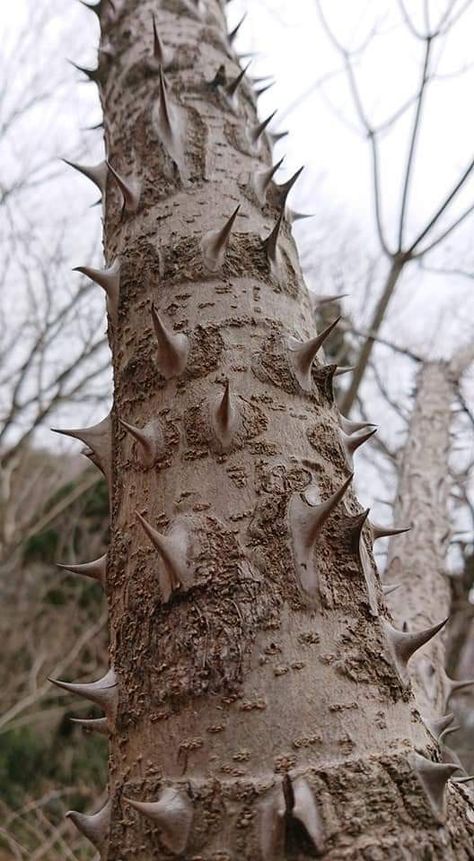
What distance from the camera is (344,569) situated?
934 mm

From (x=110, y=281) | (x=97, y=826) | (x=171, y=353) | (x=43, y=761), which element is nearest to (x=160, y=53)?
(x=110, y=281)

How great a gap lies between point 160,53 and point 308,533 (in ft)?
4.16

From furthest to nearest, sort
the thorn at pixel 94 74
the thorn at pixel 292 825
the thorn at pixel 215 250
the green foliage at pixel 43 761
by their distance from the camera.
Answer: the green foliage at pixel 43 761, the thorn at pixel 94 74, the thorn at pixel 215 250, the thorn at pixel 292 825

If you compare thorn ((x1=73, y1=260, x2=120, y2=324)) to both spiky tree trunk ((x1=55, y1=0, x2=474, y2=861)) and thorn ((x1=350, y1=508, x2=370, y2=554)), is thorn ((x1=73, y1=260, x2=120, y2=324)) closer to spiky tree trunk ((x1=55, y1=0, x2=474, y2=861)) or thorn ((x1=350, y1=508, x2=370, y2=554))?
spiky tree trunk ((x1=55, y1=0, x2=474, y2=861))

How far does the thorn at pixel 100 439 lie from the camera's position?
47.8 inches

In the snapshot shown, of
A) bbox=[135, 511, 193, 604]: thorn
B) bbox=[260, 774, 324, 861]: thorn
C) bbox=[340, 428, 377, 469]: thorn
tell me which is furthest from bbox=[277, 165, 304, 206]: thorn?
bbox=[260, 774, 324, 861]: thorn

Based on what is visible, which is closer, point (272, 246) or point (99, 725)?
point (99, 725)

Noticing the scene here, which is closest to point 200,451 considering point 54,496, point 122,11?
point 122,11

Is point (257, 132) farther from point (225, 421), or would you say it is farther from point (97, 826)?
point (97, 826)

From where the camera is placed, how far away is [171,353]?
3.57ft

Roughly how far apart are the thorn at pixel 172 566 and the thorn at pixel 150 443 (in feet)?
0.52

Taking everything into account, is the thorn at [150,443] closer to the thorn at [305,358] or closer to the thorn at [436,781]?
the thorn at [305,358]

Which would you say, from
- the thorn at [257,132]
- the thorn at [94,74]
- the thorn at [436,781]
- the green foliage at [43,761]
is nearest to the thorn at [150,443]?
the thorn at [436,781]

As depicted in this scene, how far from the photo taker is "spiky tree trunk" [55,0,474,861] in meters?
0.74
